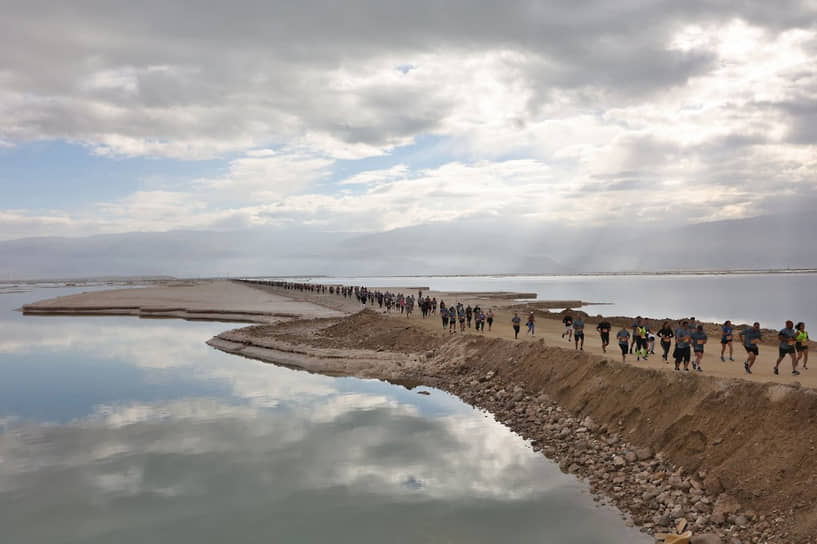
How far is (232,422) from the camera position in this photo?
2325cm

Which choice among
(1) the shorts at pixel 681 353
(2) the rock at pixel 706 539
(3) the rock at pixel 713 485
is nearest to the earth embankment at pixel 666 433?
(3) the rock at pixel 713 485

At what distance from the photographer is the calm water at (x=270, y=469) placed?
45.0 ft

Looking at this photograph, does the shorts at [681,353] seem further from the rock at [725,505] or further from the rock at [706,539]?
the rock at [706,539]

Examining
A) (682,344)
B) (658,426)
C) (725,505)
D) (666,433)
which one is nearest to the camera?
(725,505)

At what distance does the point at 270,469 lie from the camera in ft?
58.0

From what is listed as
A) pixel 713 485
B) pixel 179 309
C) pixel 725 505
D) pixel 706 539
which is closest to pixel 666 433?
pixel 713 485

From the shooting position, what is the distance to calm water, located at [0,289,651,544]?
45.0ft

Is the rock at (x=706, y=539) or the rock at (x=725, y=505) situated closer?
the rock at (x=706, y=539)

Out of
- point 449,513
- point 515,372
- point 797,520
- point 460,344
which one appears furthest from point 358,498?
point 460,344

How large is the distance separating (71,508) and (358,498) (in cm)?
770

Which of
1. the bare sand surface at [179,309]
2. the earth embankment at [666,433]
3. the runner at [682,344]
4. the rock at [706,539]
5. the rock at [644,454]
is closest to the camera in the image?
the rock at [706,539]

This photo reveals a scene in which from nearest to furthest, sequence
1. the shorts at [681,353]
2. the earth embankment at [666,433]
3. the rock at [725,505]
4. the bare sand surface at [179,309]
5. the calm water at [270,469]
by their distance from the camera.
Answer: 1. the earth embankment at [666,433]
2. the rock at [725,505]
3. the calm water at [270,469]
4. the shorts at [681,353]
5. the bare sand surface at [179,309]

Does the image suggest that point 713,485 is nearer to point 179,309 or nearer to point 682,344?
point 682,344

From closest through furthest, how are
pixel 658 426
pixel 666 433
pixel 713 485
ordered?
pixel 713 485, pixel 666 433, pixel 658 426
